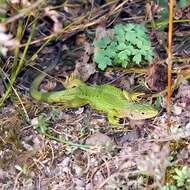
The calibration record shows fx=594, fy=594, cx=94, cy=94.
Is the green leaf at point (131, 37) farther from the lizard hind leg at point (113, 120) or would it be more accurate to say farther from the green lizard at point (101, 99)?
the lizard hind leg at point (113, 120)

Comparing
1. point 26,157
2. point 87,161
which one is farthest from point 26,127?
point 87,161

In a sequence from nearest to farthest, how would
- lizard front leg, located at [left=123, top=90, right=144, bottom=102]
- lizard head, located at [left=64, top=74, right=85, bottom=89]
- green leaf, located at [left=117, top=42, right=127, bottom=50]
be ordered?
lizard front leg, located at [left=123, top=90, right=144, bottom=102]
green leaf, located at [left=117, top=42, right=127, bottom=50]
lizard head, located at [left=64, top=74, right=85, bottom=89]

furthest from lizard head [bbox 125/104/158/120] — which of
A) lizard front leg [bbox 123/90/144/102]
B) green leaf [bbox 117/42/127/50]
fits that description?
green leaf [bbox 117/42/127/50]

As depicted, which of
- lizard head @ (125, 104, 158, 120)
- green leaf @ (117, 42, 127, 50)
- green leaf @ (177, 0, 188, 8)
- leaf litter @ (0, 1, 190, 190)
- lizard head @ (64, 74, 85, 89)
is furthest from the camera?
green leaf @ (177, 0, 188, 8)

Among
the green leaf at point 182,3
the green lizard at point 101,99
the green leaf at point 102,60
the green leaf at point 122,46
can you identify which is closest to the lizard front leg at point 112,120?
the green lizard at point 101,99

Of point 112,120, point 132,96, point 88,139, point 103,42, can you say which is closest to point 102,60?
point 103,42

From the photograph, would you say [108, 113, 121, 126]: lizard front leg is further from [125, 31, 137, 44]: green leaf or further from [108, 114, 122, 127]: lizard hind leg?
[125, 31, 137, 44]: green leaf

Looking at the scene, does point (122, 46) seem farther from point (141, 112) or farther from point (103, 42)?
point (141, 112)
